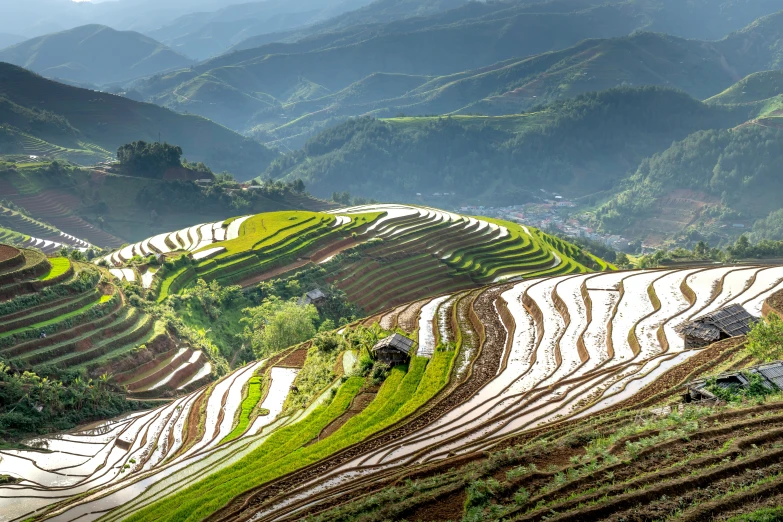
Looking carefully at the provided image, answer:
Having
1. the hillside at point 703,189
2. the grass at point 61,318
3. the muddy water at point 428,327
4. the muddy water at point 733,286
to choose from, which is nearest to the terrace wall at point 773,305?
the muddy water at point 733,286

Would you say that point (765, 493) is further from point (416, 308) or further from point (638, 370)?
point (416, 308)

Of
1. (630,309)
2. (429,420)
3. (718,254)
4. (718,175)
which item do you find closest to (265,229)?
(630,309)

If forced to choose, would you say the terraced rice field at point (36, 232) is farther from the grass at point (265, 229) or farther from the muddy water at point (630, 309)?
the muddy water at point (630, 309)

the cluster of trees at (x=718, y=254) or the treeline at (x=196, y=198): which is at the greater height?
the treeline at (x=196, y=198)

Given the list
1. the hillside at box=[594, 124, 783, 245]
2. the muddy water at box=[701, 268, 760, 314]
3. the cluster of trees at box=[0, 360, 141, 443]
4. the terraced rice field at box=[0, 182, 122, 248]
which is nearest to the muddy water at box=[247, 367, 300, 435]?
the cluster of trees at box=[0, 360, 141, 443]

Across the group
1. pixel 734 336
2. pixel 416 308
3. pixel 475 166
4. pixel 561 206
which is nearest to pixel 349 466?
pixel 734 336

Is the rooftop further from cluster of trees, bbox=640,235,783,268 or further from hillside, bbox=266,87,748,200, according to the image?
hillside, bbox=266,87,748,200
